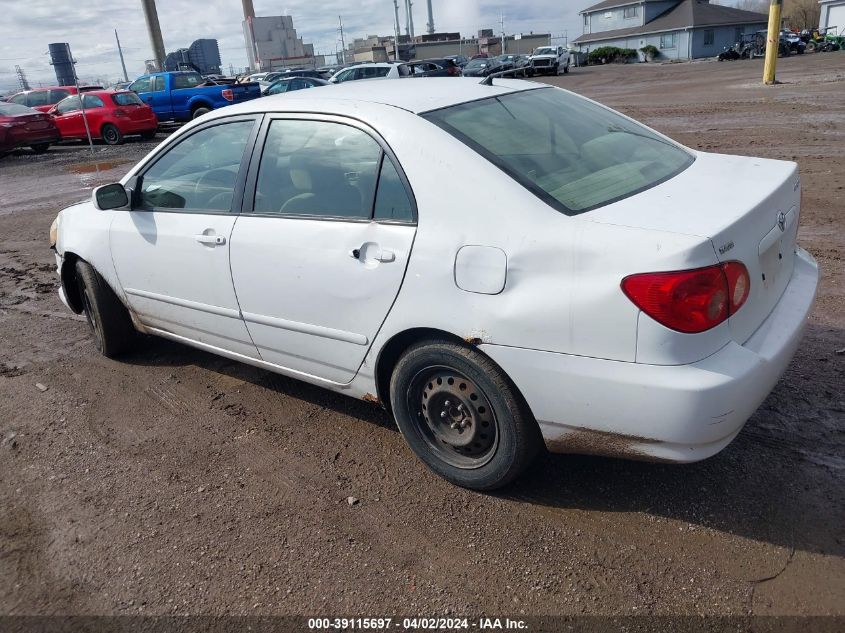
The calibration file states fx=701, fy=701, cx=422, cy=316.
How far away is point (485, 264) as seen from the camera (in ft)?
8.84

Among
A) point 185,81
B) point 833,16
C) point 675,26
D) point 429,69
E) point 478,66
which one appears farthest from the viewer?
point 675,26

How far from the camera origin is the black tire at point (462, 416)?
9.21ft

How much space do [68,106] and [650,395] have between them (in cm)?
2265

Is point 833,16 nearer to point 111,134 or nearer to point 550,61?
point 550,61

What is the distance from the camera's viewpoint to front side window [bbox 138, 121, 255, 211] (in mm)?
3758

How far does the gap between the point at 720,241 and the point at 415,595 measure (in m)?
1.66

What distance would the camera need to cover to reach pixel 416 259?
2.88 meters

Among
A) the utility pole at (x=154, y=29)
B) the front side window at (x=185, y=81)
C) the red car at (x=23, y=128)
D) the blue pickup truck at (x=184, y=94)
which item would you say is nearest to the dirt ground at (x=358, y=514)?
the red car at (x=23, y=128)

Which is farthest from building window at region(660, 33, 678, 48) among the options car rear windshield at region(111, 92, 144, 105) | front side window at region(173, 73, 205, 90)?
car rear windshield at region(111, 92, 144, 105)

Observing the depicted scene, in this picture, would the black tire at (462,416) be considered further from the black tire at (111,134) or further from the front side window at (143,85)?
the front side window at (143,85)

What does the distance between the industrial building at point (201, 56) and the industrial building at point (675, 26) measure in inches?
1517

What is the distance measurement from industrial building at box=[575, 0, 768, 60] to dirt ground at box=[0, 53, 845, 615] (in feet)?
204

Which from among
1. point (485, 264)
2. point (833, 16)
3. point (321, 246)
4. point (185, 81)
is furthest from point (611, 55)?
point (485, 264)

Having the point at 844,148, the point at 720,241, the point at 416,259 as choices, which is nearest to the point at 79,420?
the point at 416,259
